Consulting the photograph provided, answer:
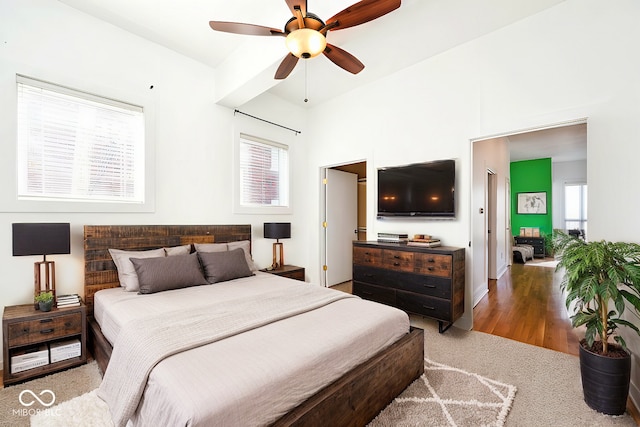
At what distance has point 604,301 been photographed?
5.91 ft

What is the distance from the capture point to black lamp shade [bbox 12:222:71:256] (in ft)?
7.07

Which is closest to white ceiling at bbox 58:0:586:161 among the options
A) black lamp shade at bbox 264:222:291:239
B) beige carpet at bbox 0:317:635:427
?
black lamp shade at bbox 264:222:291:239

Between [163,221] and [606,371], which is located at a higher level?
[163,221]

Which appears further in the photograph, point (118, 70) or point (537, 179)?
point (537, 179)

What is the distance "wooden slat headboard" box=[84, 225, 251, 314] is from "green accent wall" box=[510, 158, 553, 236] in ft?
28.7

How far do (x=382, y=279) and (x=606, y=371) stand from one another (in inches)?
76.2

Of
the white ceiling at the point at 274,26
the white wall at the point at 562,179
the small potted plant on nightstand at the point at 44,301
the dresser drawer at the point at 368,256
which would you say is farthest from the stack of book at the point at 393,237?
the white wall at the point at 562,179

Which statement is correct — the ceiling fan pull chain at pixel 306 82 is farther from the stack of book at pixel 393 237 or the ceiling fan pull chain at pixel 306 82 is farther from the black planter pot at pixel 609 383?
the black planter pot at pixel 609 383

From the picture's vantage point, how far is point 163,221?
3230mm

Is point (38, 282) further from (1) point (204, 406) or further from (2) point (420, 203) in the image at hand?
(2) point (420, 203)

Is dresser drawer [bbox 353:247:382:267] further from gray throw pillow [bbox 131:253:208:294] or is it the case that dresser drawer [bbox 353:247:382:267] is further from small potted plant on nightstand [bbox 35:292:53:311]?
small potted plant on nightstand [bbox 35:292:53:311]

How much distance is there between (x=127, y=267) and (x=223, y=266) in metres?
0.86

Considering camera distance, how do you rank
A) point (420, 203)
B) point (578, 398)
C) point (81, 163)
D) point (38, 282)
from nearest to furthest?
point (578, 398) < point (38, 282) < point (81, 163) < point (420, 203)

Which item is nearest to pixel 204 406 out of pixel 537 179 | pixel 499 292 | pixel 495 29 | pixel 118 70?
pixel 118 70
